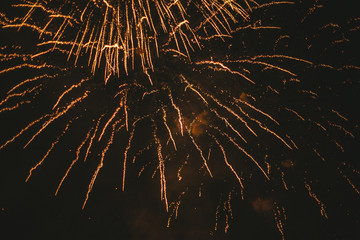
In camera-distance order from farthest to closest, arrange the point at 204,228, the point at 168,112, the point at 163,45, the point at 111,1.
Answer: the point at 204,228, the point at 168,112, the point at 163,45, the point at 111,1

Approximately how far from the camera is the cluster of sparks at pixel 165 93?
7.36 ft

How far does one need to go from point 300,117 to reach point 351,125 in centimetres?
52

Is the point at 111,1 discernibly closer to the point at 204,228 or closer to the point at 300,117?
the point at 300,117

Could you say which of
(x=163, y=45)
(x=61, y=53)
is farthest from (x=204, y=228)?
(x=61, y=53)

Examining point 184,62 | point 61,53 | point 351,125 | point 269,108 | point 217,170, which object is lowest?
point 217,170

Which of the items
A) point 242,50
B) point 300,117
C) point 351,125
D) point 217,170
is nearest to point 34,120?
point 217,170

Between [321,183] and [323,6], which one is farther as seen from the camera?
[321,183]

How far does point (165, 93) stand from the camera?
7.88 feet

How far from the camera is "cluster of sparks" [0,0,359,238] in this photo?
2244 mm

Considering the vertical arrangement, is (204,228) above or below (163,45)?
below

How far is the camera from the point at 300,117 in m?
2.46

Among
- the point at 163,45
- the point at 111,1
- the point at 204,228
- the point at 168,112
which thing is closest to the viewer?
the point at 111,1

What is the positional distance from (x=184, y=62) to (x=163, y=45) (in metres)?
0.26

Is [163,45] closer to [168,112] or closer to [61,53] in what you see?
[168,112]
